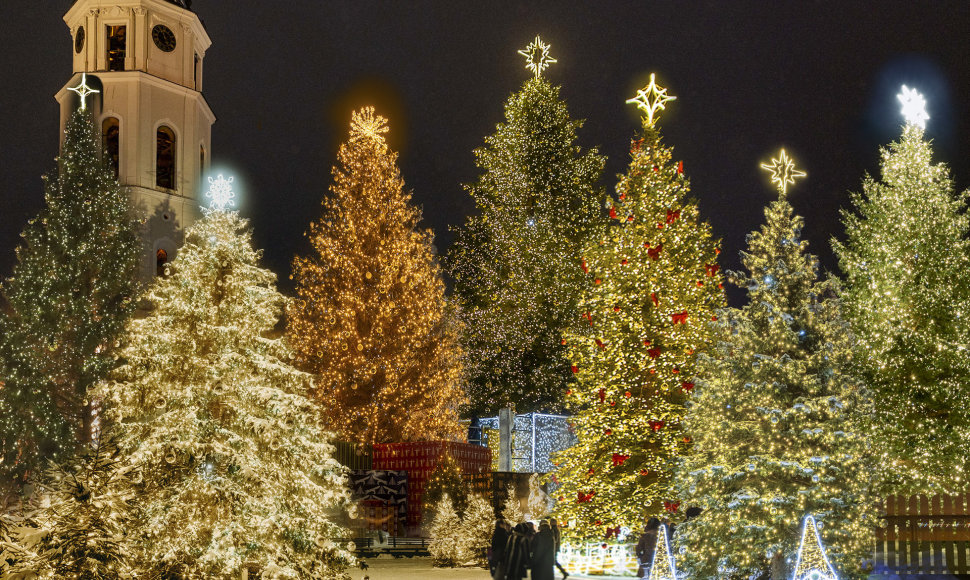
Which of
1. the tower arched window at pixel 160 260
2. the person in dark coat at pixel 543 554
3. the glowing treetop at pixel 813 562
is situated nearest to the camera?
the person in dark coat at pixel 543 554

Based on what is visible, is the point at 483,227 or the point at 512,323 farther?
the point at 483,227

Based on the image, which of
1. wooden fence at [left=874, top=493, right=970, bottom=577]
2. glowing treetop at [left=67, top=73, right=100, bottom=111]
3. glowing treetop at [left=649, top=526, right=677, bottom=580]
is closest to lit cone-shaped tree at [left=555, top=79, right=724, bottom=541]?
glowing treetop at [left=649, top=526, right=677, bottom=580]

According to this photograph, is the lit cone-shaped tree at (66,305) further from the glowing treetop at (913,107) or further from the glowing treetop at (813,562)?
the glowing treetop at (913,107)

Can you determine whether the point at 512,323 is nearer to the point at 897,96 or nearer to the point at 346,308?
the point at 346,308

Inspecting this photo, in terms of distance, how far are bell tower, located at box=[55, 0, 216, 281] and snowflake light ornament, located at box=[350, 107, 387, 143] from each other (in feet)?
27.4

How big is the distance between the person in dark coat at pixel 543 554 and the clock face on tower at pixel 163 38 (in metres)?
33.7

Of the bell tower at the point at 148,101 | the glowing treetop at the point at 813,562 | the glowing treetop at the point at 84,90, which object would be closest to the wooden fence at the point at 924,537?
the glowing treetop at the point at 813,562

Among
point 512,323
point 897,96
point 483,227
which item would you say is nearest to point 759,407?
point 897,96

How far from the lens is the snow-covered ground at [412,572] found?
63.7 ft

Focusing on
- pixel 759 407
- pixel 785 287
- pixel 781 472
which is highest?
pixel 785 287

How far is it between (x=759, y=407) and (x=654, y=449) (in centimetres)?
595

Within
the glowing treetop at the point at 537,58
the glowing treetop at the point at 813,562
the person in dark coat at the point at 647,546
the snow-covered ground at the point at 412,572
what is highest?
the glowing treetop at the point at 537,58

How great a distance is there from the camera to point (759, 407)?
17094 millimetres

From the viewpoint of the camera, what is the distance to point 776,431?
17.1 m
